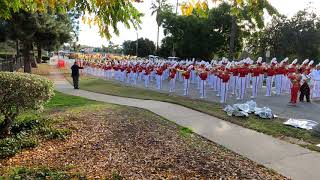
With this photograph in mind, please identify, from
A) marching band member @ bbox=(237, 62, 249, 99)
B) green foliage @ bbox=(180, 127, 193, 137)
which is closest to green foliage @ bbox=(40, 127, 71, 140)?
green foliage @ bbox=(180, 127, 193, 137)

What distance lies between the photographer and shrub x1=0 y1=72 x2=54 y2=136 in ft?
30.7

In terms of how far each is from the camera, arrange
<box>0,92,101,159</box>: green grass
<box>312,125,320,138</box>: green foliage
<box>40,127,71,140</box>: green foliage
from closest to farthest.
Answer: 1. <box>0,92,101,159</box>: green grass
2. <box>40,127,71,140</box>: green foliage
3. <box>312,125,320,138</box>: green foliage

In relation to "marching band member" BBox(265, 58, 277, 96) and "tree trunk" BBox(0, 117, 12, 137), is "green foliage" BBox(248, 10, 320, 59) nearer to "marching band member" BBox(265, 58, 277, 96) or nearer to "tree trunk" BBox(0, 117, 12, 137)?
"marching band member" BBox(265, 58, 277, 96)

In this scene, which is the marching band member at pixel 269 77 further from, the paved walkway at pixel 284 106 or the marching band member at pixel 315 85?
Result: the marching band member at pixel 315 85

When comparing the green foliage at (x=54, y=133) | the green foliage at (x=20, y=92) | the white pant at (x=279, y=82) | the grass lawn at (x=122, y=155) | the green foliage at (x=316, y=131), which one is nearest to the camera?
the grass lawn at (x=122, y=155)

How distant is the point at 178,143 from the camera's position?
890 centimetres

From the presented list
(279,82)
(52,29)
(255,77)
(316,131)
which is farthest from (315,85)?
(52,29)

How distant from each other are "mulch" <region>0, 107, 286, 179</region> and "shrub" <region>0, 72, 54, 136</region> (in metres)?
1.09

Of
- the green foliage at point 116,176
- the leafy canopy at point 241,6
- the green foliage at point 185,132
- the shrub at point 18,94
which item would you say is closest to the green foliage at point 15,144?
the shrub at point 18,94

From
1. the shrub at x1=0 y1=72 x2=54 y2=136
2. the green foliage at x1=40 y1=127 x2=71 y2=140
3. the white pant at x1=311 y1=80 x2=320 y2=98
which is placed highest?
the shrub at x1=0 y1=72 x2=54 y2=136

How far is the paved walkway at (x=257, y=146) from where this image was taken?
7508 millimetres

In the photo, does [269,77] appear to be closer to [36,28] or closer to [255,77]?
[255,77]

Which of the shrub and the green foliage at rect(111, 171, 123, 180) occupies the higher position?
the shrub

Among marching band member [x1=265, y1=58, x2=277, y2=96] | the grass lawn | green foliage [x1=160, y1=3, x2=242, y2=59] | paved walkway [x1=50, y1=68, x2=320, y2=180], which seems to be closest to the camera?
the grass lawn
